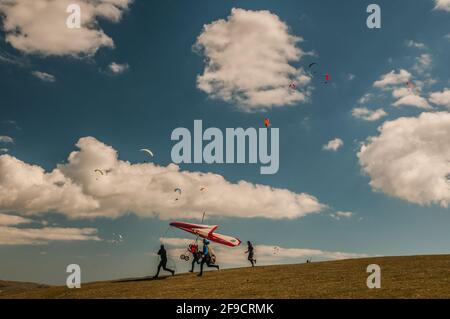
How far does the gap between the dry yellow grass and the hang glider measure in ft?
29.1

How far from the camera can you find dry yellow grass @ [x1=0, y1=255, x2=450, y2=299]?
2247 centimetres

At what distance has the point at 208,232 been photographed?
43.0 meters

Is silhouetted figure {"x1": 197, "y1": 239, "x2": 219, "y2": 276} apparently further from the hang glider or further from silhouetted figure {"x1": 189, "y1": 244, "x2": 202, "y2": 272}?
the hang glider

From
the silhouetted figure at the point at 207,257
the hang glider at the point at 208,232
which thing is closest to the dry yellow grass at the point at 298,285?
A: the silhouetted figure at the point at 207,257

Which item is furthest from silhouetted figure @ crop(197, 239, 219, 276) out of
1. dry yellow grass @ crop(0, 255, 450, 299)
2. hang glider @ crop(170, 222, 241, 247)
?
hang glider @ crop(170, 222, 241, 247)

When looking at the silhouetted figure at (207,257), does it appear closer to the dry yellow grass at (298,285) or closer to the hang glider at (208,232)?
the dry yellow grass at (298,285)

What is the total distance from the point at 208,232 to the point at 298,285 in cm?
1805

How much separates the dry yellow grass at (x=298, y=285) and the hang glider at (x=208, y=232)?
8.86 metres

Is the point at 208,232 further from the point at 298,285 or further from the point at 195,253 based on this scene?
the point at 298,285
